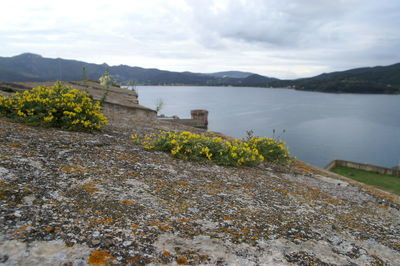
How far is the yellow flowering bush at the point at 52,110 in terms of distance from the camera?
232 inches

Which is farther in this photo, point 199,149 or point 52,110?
point 199,149

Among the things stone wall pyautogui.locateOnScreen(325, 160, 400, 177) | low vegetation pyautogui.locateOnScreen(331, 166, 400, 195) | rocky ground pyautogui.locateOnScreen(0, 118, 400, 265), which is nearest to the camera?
rocky ground pyautogui.locateOnScreen(0, 118, 400, 265)

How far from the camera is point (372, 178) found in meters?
36.3

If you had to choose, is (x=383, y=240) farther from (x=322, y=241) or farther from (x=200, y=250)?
(x=200, y=250)

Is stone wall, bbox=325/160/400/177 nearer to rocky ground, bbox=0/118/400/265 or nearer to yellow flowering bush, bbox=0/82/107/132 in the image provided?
rocky ground, bbox=0/118/400/265

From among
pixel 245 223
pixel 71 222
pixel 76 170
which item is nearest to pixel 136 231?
pixel 71 222

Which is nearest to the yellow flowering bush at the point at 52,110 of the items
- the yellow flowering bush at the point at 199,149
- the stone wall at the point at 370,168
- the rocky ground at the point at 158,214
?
the rocky ground at the point at 158,214

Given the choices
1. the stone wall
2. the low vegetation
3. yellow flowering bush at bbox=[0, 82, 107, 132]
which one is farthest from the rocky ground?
the stone wall

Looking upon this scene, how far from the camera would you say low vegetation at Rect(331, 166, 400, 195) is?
32.9 metres

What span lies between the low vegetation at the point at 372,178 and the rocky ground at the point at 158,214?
33686mm

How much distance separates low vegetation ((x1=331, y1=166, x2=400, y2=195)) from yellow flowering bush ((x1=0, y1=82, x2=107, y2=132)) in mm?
35434

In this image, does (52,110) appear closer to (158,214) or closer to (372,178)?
(158,214)

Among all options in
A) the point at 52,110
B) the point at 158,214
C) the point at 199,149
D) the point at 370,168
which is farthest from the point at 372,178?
the point at 158,214

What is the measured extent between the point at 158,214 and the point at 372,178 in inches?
1635
